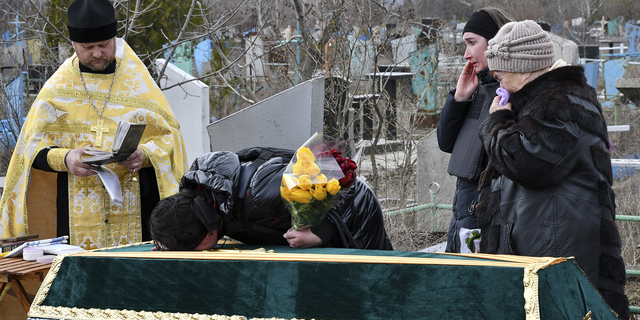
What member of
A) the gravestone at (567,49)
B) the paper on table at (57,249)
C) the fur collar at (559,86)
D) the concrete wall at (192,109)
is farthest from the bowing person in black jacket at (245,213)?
the gravestone at (567,49)

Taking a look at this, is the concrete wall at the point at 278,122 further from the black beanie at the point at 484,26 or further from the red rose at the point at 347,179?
the red rose at the point at 347,179

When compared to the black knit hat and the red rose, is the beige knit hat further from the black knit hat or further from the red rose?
the black knit hat

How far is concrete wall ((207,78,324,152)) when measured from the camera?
354 centimetres

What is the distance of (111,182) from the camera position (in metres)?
3.21

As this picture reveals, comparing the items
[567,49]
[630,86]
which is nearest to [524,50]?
[567,49]

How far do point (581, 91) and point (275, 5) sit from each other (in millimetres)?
5691

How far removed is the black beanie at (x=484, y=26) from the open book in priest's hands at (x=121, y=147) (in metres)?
1.68

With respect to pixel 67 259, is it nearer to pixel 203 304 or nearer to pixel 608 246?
pixel 203 304

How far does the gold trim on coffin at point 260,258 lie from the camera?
1688 mm

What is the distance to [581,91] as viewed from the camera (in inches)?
94.0

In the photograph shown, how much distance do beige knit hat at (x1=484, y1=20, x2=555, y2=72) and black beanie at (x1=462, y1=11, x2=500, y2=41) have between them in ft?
1.78

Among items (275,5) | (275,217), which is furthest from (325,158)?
(275,5)

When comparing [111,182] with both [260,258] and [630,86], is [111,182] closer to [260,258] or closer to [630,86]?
[260,258]

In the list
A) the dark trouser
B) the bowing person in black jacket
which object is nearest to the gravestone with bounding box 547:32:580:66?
the dark trouser
